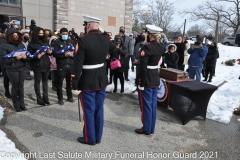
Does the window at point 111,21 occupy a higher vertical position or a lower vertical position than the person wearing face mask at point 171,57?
higher

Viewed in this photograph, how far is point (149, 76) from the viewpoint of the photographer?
12.7 feet

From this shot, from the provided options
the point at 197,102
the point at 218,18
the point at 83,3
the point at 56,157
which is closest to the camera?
the point at 56,157

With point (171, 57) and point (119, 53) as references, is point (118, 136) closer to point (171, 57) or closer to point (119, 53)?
point (119, 53)

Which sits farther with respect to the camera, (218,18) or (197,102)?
(218,18)

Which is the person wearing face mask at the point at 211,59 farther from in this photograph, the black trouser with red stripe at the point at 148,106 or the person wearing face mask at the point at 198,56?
the black trouser with red stripe at the point at 148,106

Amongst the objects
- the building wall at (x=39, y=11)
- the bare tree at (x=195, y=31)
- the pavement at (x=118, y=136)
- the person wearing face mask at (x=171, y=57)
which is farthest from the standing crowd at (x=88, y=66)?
the bare tree at (x=195, y=31)

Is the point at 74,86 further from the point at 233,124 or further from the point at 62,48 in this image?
the point at 233,124

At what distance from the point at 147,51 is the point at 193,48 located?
4386 millimetres

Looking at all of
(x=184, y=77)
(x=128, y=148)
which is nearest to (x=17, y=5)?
(x=184, y=77)

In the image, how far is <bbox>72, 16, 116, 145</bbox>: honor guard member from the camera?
3.18 meters

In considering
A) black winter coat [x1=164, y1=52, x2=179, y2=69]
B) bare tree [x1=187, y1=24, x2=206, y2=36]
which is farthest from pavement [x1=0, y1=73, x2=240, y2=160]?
bare tree [x1=187, y1=24, x2=206, y2=36]

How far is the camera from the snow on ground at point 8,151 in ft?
9.91

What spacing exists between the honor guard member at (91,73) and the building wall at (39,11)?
9.05m

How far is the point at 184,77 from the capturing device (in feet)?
16.8
